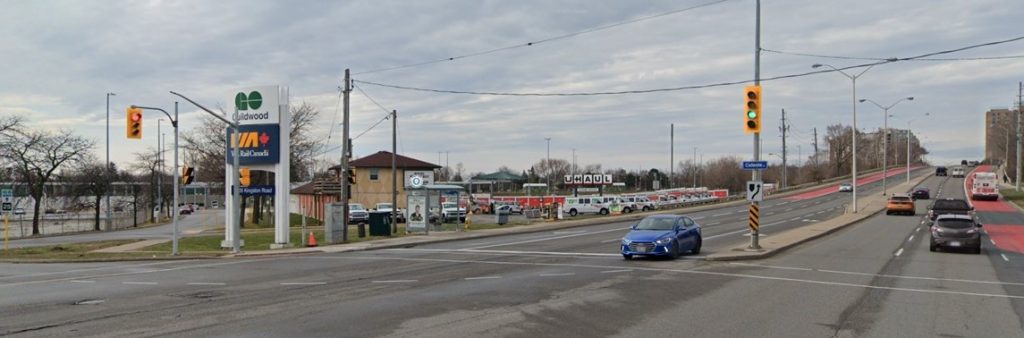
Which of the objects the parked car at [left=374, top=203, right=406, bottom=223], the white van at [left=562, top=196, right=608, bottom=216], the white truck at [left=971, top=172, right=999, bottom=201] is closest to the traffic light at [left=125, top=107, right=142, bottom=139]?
the parked car at [left=374, top=203, right=406, bottom=223]

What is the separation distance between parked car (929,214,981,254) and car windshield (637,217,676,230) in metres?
9.61

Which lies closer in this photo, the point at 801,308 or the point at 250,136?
the point at 801,308

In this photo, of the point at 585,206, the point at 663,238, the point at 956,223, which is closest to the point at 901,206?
the point at 585,206

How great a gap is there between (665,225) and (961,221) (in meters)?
11.0

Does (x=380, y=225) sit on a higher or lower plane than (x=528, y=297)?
→ lower

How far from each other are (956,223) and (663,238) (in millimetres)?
11488

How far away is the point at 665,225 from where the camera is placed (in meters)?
22.9

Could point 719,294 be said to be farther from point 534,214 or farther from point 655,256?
point 534,214

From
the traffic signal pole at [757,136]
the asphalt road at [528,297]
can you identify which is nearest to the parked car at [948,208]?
the asphalt road at [528,297]

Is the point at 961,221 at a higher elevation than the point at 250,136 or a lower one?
lower

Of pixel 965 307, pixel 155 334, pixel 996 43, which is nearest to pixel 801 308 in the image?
pixel 965 307

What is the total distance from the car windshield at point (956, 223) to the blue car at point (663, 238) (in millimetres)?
8877

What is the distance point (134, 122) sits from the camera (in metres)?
25.8

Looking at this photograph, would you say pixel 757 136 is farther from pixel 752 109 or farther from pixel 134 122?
pixel 134 122
